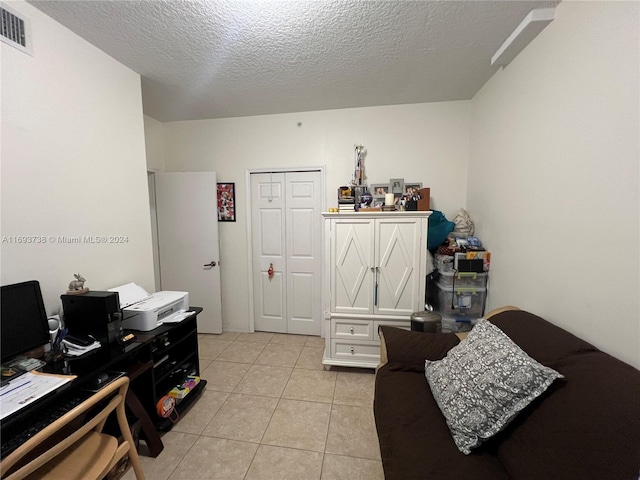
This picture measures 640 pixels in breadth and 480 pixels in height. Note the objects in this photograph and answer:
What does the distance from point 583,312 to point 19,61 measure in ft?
10.5

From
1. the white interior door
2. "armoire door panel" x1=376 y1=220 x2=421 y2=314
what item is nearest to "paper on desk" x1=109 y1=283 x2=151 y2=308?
the white interior door

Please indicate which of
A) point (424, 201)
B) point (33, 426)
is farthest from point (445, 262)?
point (33, 426)

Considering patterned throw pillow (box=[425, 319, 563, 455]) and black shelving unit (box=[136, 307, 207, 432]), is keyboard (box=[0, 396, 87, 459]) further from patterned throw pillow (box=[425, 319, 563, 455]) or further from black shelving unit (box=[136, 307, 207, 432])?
patterned throw pillow (box=[425, 319, 563, 455])

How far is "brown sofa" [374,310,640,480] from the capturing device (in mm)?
811

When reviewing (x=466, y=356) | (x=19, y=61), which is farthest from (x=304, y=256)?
(x=19, y=61)

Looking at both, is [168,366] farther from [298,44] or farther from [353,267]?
[298,44]

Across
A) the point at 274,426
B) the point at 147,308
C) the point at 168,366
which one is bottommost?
the point at 274,426

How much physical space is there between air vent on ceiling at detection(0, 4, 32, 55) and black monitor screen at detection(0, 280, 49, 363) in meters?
1.26

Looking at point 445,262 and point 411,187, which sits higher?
point 411,187

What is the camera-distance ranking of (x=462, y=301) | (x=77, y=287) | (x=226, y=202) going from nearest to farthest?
(x=77, y=287) < (x=462, y=301) < (x=226, y=202)

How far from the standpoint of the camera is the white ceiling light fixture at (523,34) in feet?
4.76

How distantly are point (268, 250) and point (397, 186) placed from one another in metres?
1.73

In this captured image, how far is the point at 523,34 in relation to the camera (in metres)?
1.57

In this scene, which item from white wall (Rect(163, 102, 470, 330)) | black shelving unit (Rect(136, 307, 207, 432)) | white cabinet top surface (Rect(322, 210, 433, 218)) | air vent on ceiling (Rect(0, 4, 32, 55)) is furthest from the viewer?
white wall (Rect(163, 102, 470, 330))
